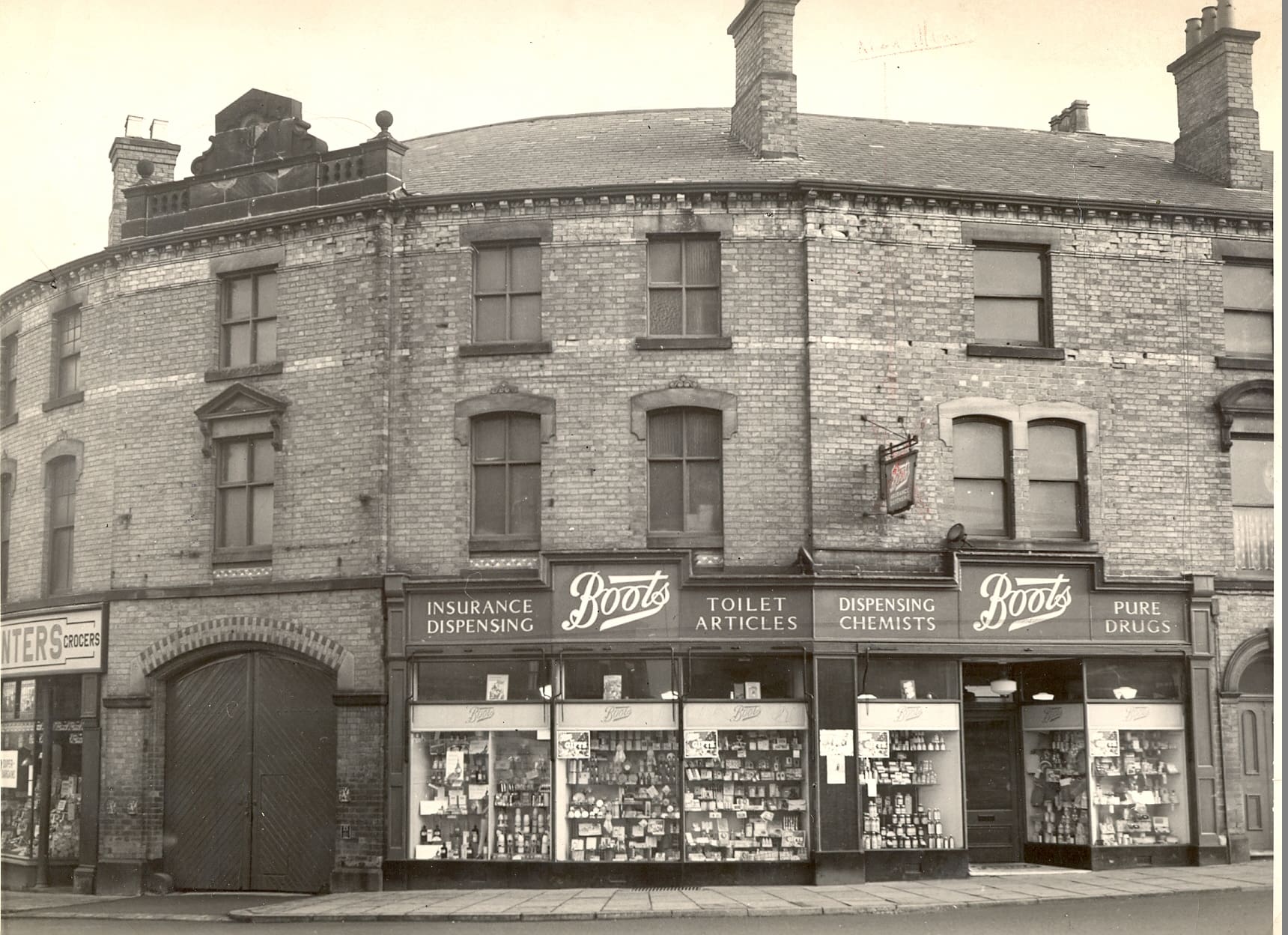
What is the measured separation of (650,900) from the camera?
1493cm

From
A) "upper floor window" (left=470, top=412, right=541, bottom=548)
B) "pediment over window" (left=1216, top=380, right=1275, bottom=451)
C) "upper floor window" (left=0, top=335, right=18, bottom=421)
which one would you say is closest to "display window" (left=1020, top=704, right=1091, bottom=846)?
"pediment over window" (left=1216, top=380, right=1275, bottom=451)

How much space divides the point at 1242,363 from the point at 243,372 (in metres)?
13.1

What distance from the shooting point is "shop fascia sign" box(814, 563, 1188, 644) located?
1652 centimetres

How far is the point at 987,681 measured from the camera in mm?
17953

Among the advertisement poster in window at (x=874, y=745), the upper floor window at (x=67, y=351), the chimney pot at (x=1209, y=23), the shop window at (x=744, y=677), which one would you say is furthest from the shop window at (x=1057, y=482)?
the upper floor window at (x=67, y=351)

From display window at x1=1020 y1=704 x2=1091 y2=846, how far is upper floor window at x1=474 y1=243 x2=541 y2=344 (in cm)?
841

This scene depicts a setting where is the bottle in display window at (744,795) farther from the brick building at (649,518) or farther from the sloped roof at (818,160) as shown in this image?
the sloped roof at (818,160)

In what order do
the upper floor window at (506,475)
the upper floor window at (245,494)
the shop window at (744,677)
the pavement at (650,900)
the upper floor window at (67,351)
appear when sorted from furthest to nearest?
the upper floor window at (67,351) → the upper floor window at (245,494) → the upper floor window at (506,475) → the shop window at (744,677) → the pavement at (650,900)

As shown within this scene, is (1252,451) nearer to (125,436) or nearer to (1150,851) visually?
(1150,851)

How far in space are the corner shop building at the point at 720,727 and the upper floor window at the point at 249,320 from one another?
3739 mm

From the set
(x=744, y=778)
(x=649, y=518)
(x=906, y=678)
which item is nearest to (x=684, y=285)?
(x=649, y=518)

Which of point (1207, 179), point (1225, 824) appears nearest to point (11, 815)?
point (1225, 824)

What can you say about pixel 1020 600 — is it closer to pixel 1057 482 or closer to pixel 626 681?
pixel 1057 482

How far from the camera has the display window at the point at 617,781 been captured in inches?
640
